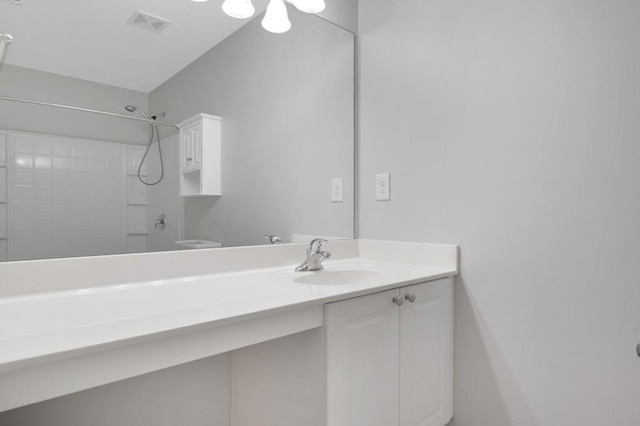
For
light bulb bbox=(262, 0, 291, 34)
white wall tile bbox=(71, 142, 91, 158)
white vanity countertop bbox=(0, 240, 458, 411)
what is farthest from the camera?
light bulb bbox=(262, 0, 291, 34)

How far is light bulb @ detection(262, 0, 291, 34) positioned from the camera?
4.77ft

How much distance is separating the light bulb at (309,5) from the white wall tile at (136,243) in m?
1.10

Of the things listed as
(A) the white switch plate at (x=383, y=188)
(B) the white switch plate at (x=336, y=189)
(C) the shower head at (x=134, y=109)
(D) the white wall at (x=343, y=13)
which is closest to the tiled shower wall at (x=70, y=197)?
(C) the shower head at (x=134, y=109)

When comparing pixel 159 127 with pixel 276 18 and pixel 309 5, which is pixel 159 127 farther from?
pixel 309 5

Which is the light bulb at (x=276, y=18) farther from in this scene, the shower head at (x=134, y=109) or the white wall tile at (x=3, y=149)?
the white wall tile at (x=3, y=149)

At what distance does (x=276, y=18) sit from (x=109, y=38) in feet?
2.12

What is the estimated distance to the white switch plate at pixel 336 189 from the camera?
1719mm

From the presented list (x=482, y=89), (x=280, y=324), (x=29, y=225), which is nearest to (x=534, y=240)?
(x=482, y=89)

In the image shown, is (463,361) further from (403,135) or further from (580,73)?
(580,73)

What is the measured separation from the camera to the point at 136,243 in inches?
45.1

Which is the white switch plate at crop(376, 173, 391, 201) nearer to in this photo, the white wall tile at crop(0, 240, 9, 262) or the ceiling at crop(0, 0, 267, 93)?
the ceiling at crop(0, 0, 267, 93)

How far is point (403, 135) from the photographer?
1.56 metres

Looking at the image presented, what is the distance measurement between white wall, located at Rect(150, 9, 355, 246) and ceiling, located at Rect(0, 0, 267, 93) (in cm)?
6

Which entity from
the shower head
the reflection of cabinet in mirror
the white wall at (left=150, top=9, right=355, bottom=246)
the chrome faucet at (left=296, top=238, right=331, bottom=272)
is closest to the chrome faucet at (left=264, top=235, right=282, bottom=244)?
the white wall at (left=150, top=9, right=355, bottom=246)
